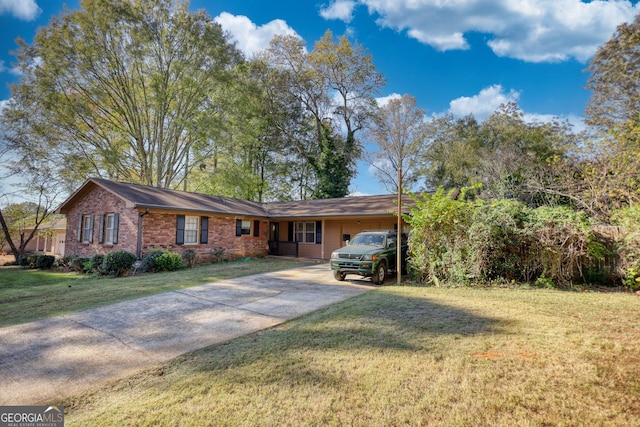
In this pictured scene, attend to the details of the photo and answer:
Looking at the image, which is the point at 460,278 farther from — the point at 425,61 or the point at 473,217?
the point at 425,61

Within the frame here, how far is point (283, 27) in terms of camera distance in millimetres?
26172

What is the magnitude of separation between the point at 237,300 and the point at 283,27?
2576cm

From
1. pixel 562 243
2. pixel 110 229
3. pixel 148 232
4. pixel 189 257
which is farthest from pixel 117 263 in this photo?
pixel 562 243

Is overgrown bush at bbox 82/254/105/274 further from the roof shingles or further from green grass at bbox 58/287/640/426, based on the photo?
green grass at bbox 58/287/640/426

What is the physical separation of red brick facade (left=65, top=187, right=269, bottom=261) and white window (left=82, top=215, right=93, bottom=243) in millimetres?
169

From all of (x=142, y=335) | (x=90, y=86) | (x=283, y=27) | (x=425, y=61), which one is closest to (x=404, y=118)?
(x=425, y=61)

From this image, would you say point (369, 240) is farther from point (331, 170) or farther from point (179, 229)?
point (331, 170)

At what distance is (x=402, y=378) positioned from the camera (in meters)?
3.32

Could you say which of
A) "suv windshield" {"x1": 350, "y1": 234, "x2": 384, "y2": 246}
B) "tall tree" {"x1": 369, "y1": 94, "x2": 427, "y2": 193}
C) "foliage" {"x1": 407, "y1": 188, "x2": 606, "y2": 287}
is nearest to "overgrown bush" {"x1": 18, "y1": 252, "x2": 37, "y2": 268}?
"suv windshield" {"x1": 350, "y1": 234, "x2": 384, "y2": 246}

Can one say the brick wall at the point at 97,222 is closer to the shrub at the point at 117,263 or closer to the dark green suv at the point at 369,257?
the shrub at the point at 117,263

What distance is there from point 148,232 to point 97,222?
428cm

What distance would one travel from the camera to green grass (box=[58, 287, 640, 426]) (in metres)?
2.71

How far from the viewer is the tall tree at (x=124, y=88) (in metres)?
18.2

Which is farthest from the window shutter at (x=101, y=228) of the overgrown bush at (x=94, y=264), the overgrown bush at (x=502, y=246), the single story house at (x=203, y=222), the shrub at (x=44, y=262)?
the overgrown bush at (x=502, y=246)
